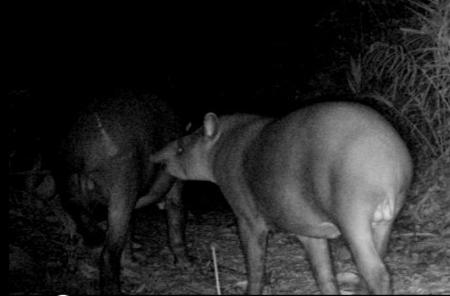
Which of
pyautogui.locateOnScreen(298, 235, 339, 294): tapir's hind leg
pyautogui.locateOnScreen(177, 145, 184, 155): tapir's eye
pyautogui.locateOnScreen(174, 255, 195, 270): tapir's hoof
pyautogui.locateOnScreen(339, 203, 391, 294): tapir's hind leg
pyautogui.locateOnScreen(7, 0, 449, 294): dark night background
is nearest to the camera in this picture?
pyautogui.locateOnScreen(339, 203, 391, 294): tapir's hind leg

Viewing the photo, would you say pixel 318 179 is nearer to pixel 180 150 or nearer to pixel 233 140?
pixel 233 140

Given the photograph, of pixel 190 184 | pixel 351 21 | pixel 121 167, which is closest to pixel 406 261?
pixel 121 167

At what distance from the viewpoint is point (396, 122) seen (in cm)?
802

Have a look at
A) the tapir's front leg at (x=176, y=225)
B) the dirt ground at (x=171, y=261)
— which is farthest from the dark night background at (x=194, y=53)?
the tapir's front leg at (x=176, y=225)

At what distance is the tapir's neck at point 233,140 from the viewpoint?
5227 millimetres

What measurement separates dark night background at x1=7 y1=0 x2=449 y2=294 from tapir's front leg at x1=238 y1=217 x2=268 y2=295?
2311 mm

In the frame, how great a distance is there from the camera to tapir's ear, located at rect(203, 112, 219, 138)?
222 inches

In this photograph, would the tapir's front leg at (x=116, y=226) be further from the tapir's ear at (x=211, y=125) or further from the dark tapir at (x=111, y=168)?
the tapir's ear at (x=211, y=125)

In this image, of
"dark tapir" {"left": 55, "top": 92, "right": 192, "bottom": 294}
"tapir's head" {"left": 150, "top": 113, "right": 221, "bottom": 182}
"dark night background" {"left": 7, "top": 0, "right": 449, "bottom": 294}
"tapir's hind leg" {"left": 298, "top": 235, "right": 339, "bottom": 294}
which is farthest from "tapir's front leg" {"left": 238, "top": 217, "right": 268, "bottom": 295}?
"dark night background" {"left": 7, "top": 0, "right": 449, "bottom": 294}

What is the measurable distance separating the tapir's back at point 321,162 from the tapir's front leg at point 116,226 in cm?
108

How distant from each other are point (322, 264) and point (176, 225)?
1.78 meters

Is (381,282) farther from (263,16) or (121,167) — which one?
(263,16)

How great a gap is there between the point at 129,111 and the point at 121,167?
593 millimetres

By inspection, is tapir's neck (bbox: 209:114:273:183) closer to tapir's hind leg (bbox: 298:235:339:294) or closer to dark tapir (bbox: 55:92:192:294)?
dark tapir (bbox: 55:92:192:294)
